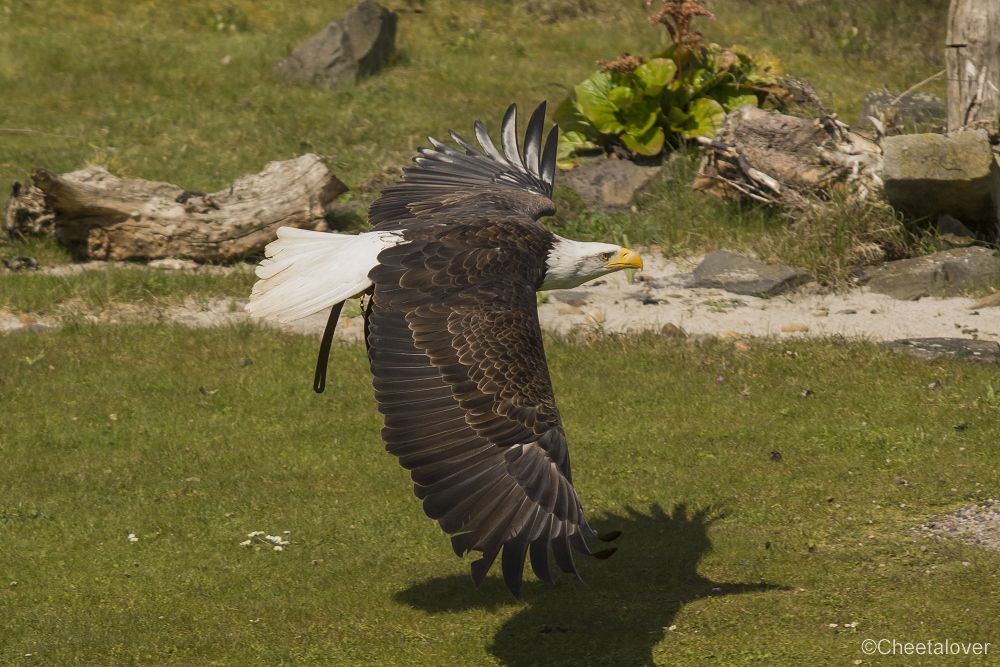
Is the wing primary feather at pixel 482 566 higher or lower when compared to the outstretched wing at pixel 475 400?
lower

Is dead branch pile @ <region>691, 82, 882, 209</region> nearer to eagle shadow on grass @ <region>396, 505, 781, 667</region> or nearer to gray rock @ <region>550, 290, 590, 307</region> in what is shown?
gray rock @ <region>550, 290, 590, 307</region>

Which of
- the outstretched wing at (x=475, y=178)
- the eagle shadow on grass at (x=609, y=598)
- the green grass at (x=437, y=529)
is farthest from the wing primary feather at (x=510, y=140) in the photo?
the eagle shadow on grass at (x=609, y=598)

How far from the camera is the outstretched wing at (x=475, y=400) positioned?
4941 mm

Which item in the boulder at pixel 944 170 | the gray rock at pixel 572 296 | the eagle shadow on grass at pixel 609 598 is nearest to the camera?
the eagle shadow on grass at pixel 609 598

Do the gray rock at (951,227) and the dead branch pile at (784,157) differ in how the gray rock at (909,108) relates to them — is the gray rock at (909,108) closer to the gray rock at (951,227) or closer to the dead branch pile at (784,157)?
the dead branch pile at (784,157)

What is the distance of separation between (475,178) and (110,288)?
14.8 feet

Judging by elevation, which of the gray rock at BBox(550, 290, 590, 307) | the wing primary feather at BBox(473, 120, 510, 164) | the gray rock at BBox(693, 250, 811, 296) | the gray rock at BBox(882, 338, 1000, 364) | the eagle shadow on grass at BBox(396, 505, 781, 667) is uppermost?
the wing primary feather at BBox(473, 120, 510, 164)

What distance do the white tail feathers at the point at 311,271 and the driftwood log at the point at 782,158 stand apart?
6631 mm

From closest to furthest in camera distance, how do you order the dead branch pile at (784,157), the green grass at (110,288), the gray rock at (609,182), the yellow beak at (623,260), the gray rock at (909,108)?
1. the yellow beak at (623,260)
2. the green grass at (110,288)
3. the dead branch pile at (784,157)
4. the gray rock at (609,182)
5. the gray rock at (909,108)

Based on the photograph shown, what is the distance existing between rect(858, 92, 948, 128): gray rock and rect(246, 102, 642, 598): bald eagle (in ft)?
25.6

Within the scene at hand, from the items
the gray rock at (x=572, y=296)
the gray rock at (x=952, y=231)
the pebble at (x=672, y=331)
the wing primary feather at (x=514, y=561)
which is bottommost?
the pebble at (x=672, y=331)

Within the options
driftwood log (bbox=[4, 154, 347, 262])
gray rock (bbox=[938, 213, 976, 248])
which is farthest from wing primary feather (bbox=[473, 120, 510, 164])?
gray rock (bbox=[938, 213, 976, 248])

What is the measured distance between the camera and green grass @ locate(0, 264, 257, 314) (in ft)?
35.3
